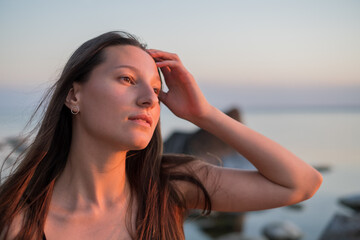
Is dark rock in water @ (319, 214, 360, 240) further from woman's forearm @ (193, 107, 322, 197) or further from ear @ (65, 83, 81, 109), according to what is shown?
ear @ (65, 83, 81, 109)

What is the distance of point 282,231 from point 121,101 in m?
5.32

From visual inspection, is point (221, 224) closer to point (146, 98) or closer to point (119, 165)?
point (119, 165)

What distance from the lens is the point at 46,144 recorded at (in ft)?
6.16

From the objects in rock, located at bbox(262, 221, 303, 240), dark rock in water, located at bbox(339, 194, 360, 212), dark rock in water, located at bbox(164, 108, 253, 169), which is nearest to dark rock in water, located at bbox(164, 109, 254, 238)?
dark rock in water, located at bbox(164, 108, 253, 169)

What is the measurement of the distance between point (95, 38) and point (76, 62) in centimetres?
18

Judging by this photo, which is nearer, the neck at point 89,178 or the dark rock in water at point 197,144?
the neck at point 89,178

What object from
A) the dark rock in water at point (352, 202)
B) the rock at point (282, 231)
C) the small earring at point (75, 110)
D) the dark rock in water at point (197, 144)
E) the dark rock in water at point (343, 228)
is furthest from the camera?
the dark rock in water at point (352, 202)

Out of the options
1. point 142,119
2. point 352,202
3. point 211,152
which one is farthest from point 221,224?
point 142,119

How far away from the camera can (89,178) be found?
1896mm

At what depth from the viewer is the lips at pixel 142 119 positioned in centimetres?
173

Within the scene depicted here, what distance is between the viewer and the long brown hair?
1793 millimetres

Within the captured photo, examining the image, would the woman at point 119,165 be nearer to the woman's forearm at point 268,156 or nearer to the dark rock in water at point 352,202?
the woman's forearm at point 268,156

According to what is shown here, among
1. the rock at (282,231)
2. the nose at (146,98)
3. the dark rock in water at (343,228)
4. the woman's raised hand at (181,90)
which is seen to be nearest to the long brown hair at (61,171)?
the woman's raised hand at (181,90)

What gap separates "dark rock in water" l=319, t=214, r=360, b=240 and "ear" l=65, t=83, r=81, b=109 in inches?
171
